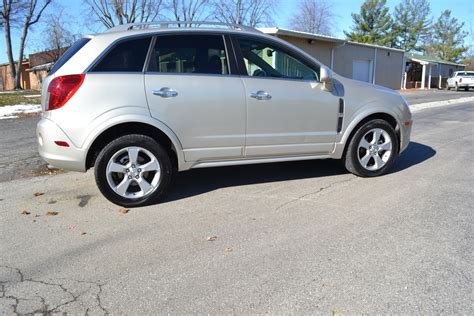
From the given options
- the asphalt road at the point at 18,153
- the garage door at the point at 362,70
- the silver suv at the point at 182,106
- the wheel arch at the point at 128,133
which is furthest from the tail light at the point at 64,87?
the garage door at the point at 362,70

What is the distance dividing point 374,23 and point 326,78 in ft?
178

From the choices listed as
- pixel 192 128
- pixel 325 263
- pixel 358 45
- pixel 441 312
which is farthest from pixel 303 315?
pixel 358 45

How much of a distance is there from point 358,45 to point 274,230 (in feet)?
84.5

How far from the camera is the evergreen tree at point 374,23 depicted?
51.4 m

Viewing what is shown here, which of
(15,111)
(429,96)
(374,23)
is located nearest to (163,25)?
(15,111)

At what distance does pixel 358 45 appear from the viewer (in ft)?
86.7

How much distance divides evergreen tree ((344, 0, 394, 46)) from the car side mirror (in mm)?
50992

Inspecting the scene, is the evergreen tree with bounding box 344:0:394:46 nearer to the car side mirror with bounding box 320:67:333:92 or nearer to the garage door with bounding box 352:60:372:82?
the garage door with bounding box 352:60:372:82

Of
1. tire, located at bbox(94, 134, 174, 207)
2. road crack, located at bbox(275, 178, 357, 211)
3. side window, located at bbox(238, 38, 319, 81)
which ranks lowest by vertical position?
road crack, located at bbox(275, 178, 357, 211)

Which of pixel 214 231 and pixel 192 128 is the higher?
pixel 192 128

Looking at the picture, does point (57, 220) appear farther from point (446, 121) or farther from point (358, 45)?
point (358, 45)

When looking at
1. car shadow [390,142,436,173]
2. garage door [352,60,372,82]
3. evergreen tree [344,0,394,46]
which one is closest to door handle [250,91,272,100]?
car shadow [390,142,436,173]

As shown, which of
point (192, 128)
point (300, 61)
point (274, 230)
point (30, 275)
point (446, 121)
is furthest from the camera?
point (446, 121)

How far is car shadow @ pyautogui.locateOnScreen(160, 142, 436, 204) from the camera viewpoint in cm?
475
